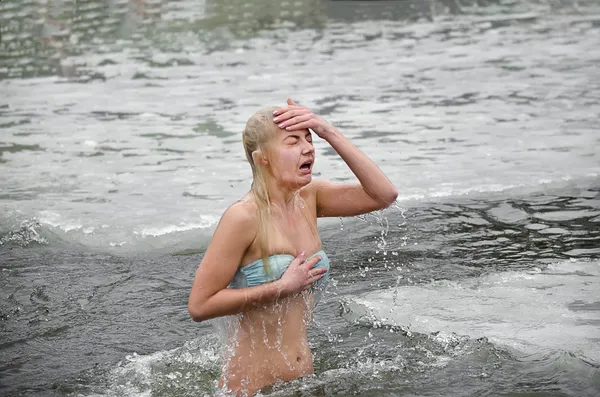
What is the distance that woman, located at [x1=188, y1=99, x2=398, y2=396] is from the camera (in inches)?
166

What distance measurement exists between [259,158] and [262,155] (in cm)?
2

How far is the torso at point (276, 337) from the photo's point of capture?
4.47m

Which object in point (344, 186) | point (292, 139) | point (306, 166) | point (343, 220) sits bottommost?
point (343, 220)

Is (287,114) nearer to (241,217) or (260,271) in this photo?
(241,217)

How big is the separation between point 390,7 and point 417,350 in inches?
836

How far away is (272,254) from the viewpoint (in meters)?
4.37

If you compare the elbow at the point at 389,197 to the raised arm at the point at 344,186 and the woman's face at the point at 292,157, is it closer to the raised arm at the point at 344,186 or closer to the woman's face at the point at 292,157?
the raised arm at the point at 344,186

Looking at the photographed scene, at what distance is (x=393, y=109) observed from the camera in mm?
13109

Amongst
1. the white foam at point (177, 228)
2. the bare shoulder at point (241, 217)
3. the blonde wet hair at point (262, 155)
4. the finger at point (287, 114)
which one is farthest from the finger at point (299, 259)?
the white foam at point (177, 228)

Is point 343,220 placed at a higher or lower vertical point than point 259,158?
lower

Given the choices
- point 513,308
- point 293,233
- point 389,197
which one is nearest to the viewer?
point 293,233

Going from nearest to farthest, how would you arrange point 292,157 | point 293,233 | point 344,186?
point 292,157
point 293,233
point 344,186

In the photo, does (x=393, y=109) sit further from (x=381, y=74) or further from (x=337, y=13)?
(x=337, y=13)

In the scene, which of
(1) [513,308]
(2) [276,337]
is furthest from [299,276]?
Result: (1) [513,308]
